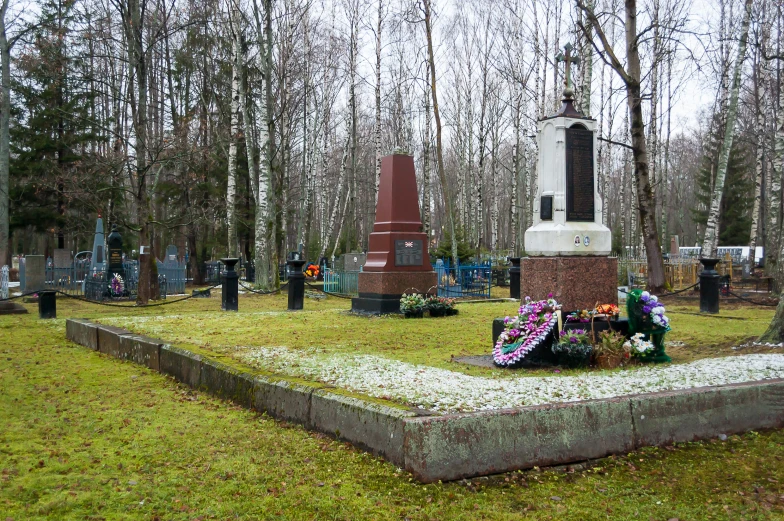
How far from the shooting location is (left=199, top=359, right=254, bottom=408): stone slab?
6.23 meters

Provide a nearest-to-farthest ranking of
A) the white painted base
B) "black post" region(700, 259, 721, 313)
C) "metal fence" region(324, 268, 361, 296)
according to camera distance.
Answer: the white painted base < "black post" region(700, 259, 721, 313) < "metal fence" region(324, 268, 361, 296)

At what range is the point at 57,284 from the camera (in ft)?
72.4

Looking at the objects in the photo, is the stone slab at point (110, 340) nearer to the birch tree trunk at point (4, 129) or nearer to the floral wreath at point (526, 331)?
the floral wreath at point (526, 331)

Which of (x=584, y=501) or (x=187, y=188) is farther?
(x=187, y=188)

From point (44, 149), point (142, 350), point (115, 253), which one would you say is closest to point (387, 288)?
point (142, 350)

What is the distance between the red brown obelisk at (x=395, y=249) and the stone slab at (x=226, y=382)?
7.47 m

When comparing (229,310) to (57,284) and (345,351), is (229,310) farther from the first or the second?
(57,284)

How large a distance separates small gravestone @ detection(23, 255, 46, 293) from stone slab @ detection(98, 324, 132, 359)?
9965mm

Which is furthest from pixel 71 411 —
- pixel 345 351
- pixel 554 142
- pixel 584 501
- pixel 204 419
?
pixel 554 142

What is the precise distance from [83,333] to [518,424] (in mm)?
8870

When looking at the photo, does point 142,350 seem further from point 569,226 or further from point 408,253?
point 408,253

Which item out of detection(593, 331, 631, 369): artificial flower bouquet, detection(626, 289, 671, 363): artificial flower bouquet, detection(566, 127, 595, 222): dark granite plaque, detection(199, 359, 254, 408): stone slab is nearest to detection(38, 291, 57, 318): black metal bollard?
detection(199, 359, 254, 408): stone slab

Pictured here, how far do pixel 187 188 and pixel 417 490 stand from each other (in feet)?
90.8

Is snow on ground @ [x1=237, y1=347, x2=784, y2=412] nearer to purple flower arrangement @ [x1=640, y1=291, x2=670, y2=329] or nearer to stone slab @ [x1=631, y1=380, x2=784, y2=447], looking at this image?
stone slab @ [x1=631, y1=380, x2=784, y2=447]
